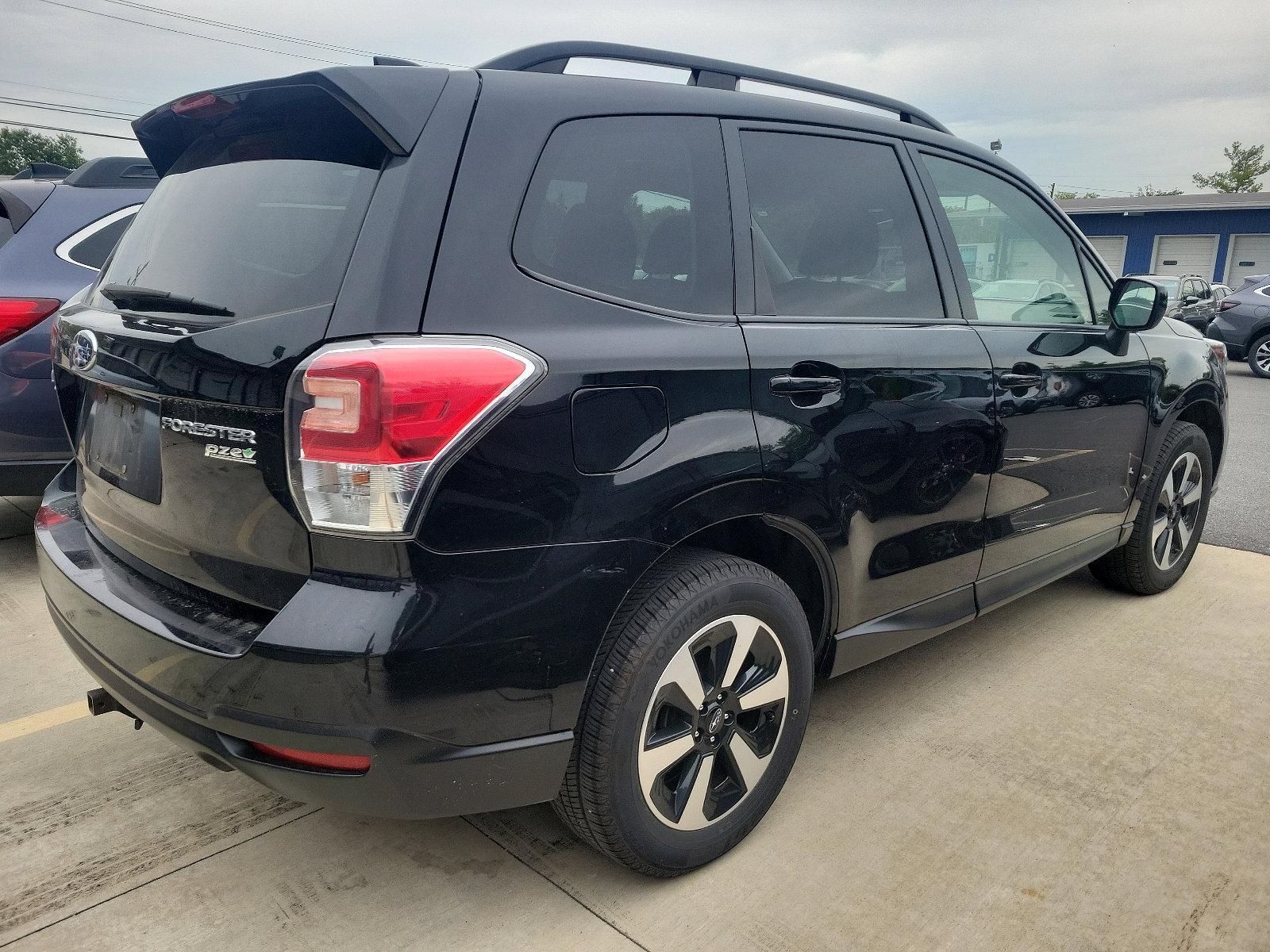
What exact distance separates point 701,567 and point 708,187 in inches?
34.4

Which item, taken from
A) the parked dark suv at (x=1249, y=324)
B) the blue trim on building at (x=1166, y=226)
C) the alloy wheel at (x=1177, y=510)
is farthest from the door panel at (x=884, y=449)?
the blue trim on building at (x=1166, y=226)

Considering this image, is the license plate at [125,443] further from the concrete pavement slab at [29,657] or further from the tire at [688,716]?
the concrete pavement slab at [29,657]

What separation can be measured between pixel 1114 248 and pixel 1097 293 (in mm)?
35742

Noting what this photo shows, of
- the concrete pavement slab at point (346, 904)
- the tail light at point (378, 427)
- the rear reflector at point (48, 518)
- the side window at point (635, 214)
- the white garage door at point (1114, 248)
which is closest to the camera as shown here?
the tail light at point (378, 427)

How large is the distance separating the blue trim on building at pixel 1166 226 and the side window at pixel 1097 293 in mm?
33878

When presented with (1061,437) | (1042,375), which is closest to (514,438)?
(1042,375)

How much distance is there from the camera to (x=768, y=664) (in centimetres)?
226

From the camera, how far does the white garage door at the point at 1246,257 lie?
104 feet

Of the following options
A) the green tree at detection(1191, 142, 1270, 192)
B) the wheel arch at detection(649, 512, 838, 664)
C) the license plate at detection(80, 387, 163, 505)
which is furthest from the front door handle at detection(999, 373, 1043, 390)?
the green tree at detection(1191, 142, 1270, 192)

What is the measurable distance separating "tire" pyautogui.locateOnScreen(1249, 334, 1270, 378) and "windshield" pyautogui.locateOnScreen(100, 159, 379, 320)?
15947 millimetres

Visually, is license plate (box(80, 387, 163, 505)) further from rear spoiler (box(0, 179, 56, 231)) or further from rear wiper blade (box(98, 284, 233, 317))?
rear spoiler (box(0, 179, 56, 231))

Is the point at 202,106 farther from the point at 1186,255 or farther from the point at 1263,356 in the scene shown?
the point at 1186,255

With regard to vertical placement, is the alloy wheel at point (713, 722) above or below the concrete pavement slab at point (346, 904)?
above

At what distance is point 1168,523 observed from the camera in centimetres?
402
